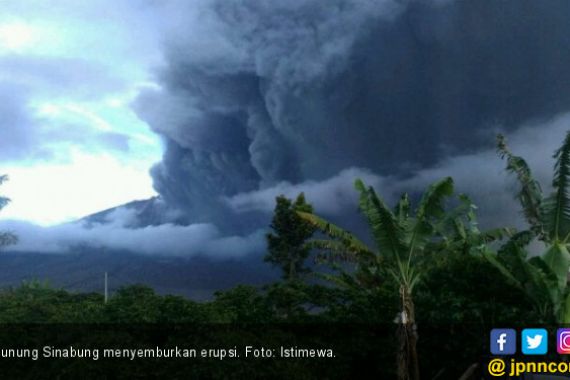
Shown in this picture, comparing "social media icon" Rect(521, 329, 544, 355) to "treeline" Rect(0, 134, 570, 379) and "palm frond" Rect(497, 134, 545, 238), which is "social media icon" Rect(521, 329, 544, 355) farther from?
"palm frond" Rect(497, 134, 545, 238)

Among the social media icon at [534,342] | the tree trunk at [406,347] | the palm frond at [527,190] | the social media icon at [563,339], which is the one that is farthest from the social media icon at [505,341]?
the palm frond at [527,190]

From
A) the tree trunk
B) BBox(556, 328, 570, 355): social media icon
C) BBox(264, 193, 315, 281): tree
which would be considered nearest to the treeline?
the tree trunk

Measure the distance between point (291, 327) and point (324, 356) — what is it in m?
1.68

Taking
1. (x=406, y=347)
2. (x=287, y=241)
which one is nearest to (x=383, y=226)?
(x=406, y=347)

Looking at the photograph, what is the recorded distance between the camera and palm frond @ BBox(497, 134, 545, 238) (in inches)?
788

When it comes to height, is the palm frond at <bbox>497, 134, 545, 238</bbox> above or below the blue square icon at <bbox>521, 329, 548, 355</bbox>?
above

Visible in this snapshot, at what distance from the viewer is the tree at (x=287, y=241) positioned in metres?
41.3

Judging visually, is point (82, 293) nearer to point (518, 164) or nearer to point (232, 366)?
point (232, 366)

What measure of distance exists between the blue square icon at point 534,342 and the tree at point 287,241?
1210 inches

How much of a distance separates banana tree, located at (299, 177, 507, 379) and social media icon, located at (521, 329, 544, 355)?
395cm

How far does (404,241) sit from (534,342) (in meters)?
5.05

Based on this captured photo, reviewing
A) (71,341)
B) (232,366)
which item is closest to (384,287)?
(232,366)

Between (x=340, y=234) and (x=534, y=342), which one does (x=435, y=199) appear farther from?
(x=534, y=342)

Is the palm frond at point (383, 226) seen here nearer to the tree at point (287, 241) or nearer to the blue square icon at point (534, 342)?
the blue square icon at point (534, 342)
